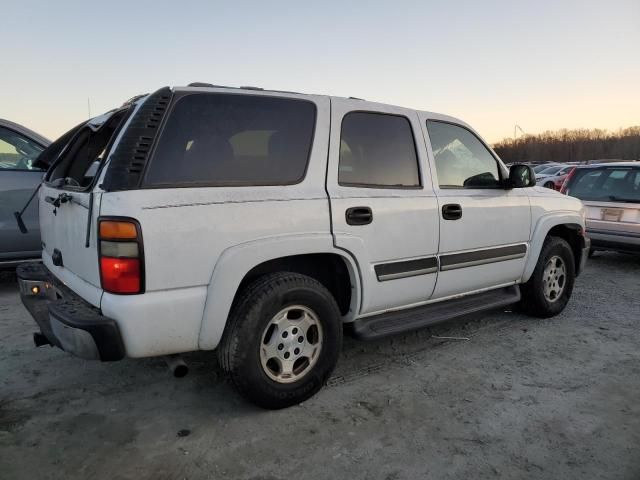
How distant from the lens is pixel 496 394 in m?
3.20

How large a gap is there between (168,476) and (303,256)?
4.56ft

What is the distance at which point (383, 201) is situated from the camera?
330cm

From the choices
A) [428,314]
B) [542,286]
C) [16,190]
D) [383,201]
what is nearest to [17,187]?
[16,190]

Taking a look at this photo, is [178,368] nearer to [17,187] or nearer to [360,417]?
[360,417]

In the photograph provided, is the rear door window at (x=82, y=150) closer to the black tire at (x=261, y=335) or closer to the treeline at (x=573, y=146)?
the black tire at (x=261, y=335)

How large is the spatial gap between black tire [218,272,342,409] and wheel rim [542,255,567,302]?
2.55m

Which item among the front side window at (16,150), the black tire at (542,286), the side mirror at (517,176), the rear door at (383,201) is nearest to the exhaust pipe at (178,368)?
the rear door at (383,201)

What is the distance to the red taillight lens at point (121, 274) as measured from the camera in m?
2.43

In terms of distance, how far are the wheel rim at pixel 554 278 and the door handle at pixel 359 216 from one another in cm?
231

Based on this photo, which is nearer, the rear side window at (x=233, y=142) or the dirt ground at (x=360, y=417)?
the dirt ground at (x=360, y=417)

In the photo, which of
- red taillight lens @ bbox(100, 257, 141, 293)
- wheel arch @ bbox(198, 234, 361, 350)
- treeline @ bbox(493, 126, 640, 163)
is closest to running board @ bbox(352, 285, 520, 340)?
wheel arch @ bbox(198, 234, 361, 350)

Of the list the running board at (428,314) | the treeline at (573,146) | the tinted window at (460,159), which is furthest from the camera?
the treeline at (573,146)

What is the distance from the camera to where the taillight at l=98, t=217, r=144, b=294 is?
2.41 metres

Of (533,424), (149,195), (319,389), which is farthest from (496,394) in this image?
(149,195)
